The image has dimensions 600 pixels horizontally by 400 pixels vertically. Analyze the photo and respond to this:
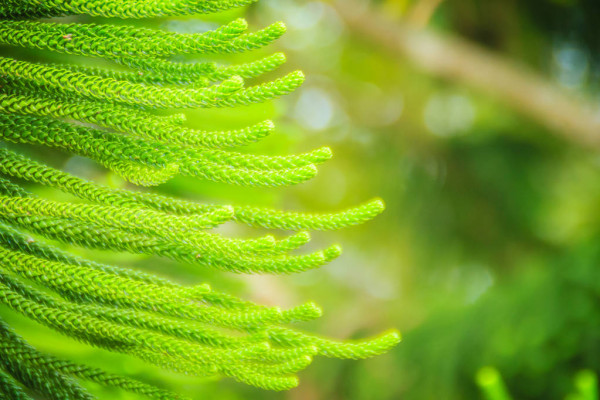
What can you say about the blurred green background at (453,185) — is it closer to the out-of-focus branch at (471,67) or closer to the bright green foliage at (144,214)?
the out-of-focus branch at (471,67)

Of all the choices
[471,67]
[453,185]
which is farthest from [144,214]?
[453,185]

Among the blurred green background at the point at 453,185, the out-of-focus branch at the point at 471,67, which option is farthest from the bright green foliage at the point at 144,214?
the out-of-focus branch at the point at 471,67

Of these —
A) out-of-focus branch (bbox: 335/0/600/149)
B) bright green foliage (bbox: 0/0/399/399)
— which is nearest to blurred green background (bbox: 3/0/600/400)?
out-of-focus branch (bbox: 335/0/600/149)

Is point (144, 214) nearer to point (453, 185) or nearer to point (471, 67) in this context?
point (471, 67)

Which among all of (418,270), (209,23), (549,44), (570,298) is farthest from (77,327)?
(549,44)

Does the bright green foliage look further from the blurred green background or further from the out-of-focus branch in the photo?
the out-of-focus branch

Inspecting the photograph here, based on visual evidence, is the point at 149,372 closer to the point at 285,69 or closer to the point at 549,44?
the point at 285,69
